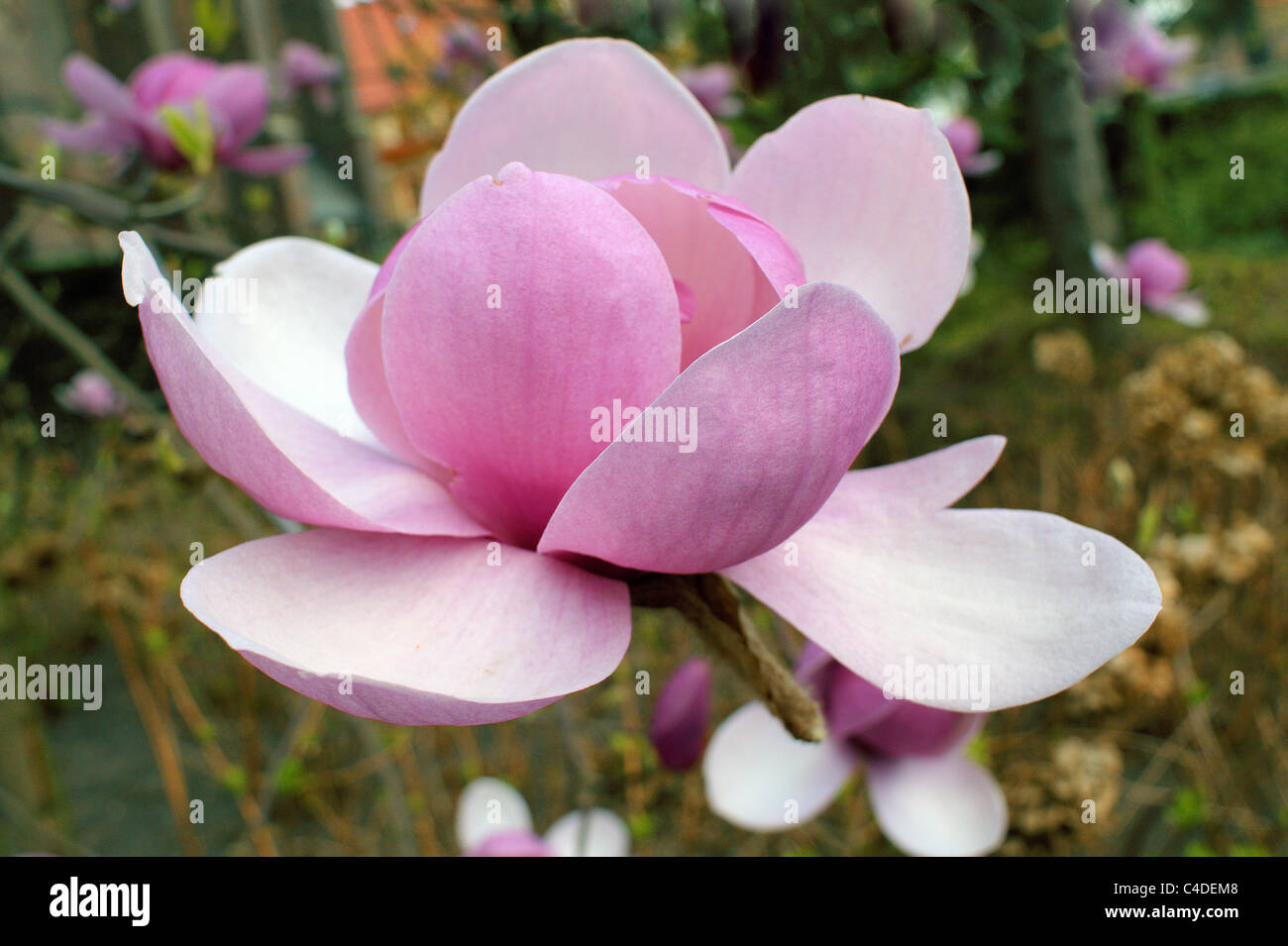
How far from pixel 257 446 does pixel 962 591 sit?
19cm

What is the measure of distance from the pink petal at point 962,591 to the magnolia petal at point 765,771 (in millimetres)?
315

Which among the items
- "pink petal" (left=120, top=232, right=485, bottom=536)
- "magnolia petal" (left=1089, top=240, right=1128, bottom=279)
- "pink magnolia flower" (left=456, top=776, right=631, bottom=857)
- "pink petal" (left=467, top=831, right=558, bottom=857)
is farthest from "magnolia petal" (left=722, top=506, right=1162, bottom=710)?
"magnolia petal" (left=1089, top=240, right=1128, bottom=279)

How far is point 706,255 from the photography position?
0.92 feet

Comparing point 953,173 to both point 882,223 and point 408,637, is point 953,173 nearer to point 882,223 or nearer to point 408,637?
point 882,223

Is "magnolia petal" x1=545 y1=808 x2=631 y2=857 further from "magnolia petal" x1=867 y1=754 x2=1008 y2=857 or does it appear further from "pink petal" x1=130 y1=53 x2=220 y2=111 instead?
"pink petal" x1=130 y1=53 x2=220 y2=111

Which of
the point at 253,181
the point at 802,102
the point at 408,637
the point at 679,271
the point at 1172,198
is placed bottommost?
the point at 408,637

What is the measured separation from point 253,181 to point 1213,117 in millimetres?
5511

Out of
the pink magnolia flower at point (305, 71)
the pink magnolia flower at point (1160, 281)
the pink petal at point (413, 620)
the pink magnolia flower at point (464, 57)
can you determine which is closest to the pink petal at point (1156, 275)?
the pink magnolia flower at point (1160, 281)

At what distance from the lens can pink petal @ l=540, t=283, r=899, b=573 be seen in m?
0.22

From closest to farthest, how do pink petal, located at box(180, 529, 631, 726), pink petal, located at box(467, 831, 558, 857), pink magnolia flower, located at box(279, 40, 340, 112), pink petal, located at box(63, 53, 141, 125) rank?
pink petal, located at box(180, 529, 631, 726) → pink petal, located at box(467, 831, 558, 857) → pink petal, located at box(63, 53, 141, 125) → pink magnolia flower, located at box(279, 40, 340, 112)

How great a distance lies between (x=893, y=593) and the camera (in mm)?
274

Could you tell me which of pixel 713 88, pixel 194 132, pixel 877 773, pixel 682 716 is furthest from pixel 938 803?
pixel 713 88

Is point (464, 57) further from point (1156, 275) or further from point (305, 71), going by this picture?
point (1156, 275)
